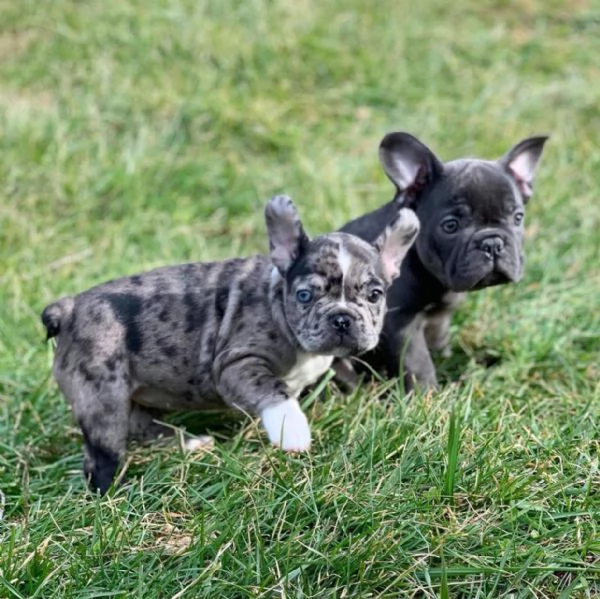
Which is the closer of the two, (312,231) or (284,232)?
(284,232)

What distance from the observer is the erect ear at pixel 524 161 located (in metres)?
5.97

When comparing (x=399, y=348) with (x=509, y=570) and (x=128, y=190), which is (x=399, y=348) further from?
(x=128, y=190)

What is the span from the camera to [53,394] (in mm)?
6242

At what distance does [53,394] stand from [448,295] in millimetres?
2387

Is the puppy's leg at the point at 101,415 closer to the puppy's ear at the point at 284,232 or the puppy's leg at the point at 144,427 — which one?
the puppy's leg at the point at 144,427

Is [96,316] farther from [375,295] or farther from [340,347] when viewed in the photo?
[375,295]

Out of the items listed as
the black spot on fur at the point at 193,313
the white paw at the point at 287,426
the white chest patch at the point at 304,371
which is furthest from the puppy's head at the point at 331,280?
the black spot on fur at the point at 193,313

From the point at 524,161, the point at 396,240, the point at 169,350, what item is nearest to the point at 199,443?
the point at 169,350

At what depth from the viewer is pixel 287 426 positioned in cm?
488

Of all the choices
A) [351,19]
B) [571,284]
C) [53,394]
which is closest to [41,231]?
[53,394]

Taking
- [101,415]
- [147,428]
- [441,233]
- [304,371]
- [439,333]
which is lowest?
[147,428]

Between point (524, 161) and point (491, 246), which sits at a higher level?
point (524, 161)

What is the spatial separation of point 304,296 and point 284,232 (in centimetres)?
35

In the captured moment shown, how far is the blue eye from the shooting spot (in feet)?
16.6
